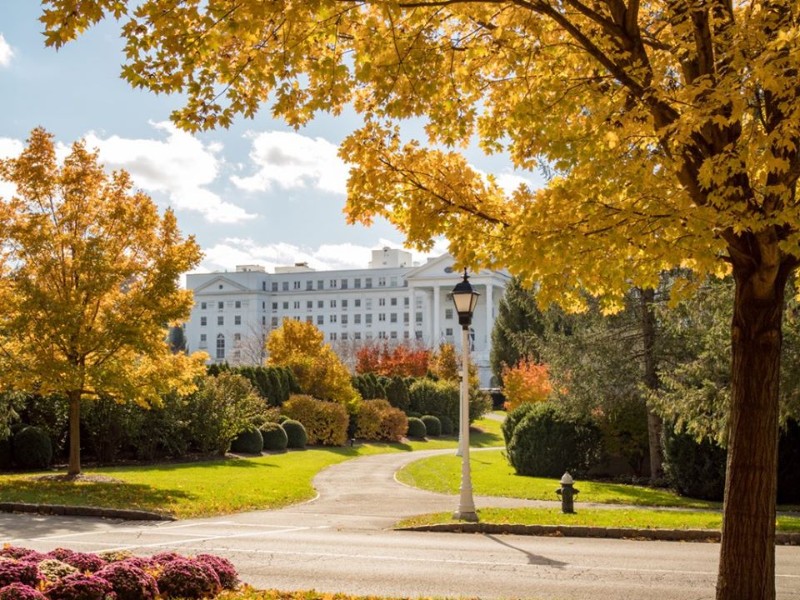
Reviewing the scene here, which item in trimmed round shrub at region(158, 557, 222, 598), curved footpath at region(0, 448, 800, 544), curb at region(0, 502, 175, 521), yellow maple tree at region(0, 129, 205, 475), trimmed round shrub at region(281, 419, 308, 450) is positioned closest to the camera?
trimmed round shrub at region(158, 557, 222, 598)

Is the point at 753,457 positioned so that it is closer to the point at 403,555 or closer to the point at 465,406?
the point at 403,555

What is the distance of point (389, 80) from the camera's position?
721 centimetres

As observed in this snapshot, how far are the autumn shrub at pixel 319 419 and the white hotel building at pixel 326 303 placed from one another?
82.6 metres

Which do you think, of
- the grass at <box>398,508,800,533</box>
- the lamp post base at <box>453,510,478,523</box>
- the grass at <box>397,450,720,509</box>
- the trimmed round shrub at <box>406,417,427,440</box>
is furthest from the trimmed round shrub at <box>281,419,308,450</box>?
the lamp post base at <box>453,510,478,523</box>

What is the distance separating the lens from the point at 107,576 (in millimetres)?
7555

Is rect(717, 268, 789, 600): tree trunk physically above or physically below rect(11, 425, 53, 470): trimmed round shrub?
above

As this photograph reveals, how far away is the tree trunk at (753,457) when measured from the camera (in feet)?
22.6

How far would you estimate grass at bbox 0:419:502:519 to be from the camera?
58.7 ft

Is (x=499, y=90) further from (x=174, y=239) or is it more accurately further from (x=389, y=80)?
(x=174, y=239)

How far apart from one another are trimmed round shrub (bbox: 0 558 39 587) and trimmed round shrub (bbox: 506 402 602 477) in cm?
2165

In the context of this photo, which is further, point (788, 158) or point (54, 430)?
point (54, 430)

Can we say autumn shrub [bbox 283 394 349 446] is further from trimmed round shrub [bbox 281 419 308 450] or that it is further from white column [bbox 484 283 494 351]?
white column [bbox 484 283 494 351]

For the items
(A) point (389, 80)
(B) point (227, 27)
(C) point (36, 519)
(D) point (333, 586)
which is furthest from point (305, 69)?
(C) point (36, 519)

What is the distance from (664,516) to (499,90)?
11219 millimetres
